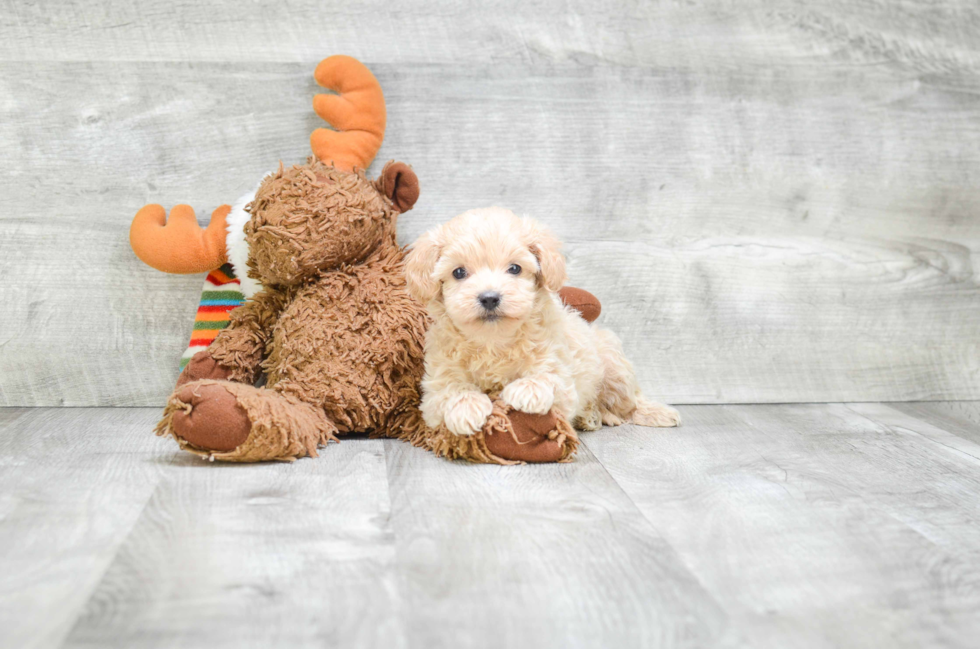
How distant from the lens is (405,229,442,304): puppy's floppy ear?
1.34 meters

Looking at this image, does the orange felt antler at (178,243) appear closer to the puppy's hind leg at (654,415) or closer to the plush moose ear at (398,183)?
the plush moose ear at (398,183)

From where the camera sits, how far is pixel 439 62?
69.4 inches

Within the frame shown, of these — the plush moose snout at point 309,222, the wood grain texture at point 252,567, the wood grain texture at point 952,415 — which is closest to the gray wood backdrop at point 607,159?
the wood grain texture at point 952,415

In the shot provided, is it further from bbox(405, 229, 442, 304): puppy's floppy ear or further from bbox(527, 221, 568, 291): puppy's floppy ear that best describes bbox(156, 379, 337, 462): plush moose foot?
bbox(527, 221, 568, 291): puppy's floppy ear

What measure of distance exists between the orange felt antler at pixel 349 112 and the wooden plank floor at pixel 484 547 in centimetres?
60

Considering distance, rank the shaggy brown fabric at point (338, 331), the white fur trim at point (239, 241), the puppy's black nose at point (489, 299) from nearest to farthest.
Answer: the puppy's black nose at point (489, 299), the shaggy brown fabric at point (338, 331), the white fur trim at point (239, 241)

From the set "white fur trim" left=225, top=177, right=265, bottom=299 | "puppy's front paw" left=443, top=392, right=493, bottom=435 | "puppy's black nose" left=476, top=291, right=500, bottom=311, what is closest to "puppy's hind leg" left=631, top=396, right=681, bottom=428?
"puppy's front paw" left=443, top=392, right=493, bottom=435

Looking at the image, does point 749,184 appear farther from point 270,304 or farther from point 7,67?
point 7,67

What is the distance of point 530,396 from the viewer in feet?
4.39

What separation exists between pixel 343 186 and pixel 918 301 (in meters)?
1.48

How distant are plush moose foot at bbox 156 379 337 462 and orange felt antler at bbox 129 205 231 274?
383 millimetres

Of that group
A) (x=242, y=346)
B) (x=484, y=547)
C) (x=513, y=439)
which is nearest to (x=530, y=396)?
(x=513, y=439)

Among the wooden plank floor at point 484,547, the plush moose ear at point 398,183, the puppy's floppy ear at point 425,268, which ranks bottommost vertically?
the wooden plank floor at point 484,547

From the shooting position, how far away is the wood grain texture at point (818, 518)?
2.88 feet
